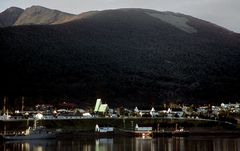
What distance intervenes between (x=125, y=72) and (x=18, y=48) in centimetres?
3665

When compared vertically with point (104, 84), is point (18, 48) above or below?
above

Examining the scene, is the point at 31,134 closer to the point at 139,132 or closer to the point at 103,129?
the point at 103,129

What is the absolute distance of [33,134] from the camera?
100125 mm

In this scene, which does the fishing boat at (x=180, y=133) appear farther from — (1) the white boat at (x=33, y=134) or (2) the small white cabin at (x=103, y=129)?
(1) the white boat at (x=33, y=134)

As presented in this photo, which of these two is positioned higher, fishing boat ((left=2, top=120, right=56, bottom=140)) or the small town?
the small town

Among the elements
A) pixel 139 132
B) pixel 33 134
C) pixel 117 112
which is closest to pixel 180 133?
pixel 139 132

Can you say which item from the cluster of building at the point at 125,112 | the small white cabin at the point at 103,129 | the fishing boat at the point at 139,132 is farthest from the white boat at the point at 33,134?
the cluster of building at the point at 125,112

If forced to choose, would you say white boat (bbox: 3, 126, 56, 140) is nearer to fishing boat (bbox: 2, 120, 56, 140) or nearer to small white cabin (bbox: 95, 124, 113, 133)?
fishing boat (bbox: 2, 120, 56, 140)

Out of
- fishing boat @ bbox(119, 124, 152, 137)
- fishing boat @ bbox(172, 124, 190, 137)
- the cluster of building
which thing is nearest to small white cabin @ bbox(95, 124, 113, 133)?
fishing boat @ bbox(119, 124, 152, 137)

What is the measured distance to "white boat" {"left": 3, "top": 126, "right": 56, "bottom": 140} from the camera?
98.4 metres

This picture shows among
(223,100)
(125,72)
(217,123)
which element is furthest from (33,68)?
(217,123)

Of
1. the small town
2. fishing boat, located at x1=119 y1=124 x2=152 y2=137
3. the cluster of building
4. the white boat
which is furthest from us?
the cluster of building

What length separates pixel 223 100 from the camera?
7313 inches

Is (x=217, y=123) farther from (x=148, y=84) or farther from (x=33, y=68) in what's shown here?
(x=33, y=68)
